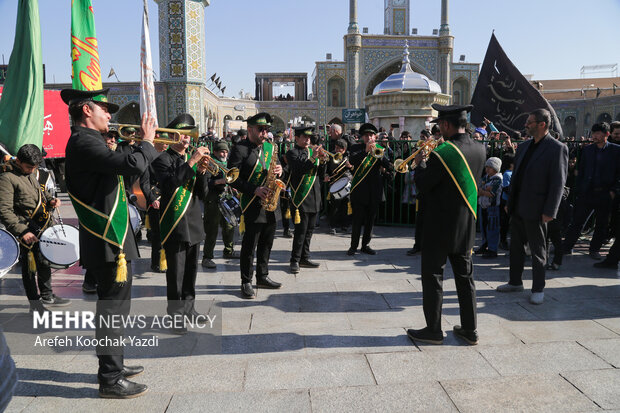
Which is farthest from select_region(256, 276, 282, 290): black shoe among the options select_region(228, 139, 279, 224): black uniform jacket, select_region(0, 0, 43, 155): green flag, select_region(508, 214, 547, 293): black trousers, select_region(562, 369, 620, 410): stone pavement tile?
select_region(0, 0, 43, 155): green flag

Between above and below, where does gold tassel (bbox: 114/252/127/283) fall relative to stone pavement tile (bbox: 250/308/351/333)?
above

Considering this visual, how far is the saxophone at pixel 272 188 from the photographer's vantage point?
16.6 ft

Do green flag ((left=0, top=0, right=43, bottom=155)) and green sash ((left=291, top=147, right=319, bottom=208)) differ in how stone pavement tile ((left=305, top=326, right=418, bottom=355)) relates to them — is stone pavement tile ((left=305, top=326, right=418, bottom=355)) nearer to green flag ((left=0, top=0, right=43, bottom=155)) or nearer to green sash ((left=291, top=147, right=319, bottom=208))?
green sash ((left=291, top=147, right=319, bottom=208))

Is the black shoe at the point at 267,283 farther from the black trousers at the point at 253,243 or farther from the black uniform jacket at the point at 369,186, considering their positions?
the black uniform jacket at the point at 369,186

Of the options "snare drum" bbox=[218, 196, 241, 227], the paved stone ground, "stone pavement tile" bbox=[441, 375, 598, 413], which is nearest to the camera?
"stone pavement tile" bbox=[441, 375, 598, 413]

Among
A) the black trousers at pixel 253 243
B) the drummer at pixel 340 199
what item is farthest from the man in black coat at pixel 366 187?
the black trousers at pixel 253 243

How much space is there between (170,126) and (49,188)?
101 inches

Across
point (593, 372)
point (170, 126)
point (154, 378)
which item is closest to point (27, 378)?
point (154, 378)

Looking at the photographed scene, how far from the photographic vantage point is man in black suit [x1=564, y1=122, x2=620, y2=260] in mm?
6527

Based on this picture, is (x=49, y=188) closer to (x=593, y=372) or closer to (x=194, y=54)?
(x=593, y=372)

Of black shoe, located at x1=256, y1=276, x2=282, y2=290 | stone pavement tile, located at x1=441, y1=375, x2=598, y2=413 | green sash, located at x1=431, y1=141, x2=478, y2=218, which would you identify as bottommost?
stone pavement tile, located at x1=441, y1=375, x2=598, y2=413

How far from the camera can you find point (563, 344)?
379 centimetres

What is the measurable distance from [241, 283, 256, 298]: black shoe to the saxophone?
0.93 meters

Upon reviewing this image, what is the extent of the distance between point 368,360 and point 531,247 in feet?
8.70
